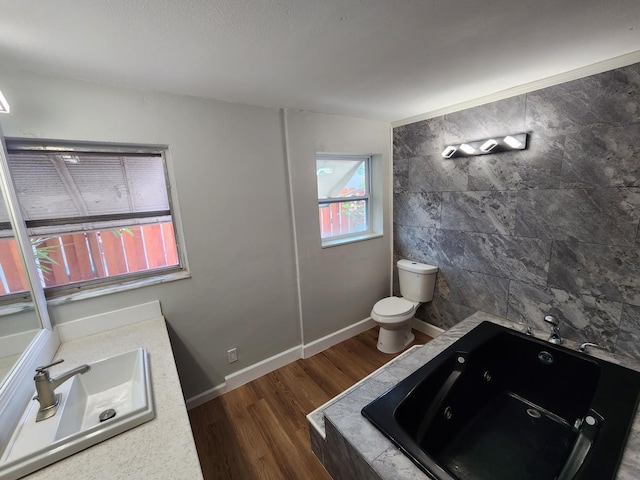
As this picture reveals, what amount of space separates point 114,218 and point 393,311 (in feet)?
7.45

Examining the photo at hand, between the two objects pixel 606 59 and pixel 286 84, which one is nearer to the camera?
pixel 606 59

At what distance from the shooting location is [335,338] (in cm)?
265

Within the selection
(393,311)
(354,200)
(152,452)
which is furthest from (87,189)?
(393,311)

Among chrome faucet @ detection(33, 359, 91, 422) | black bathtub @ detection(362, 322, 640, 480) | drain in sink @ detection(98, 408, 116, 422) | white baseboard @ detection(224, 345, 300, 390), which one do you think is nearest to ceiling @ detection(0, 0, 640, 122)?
chrome faucet @ detection(33, 359, 91, 422)

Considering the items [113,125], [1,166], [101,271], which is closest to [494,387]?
[101,271]

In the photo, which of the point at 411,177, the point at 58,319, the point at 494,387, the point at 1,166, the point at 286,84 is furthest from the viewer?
the point at 411,177

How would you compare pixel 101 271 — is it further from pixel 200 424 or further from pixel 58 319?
pixel 200 424

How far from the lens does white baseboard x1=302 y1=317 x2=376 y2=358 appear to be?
8.15ft

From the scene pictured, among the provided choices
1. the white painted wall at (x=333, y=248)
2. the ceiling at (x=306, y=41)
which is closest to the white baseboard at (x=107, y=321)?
the white painted wall at (x=333, y=248)

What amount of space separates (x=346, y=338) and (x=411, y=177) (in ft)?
5.85

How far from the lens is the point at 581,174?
1.65m

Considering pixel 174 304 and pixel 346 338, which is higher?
pixel 174 304

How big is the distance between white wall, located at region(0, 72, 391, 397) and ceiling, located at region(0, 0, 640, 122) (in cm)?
14

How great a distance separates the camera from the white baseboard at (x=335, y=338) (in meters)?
Result: 2.48
